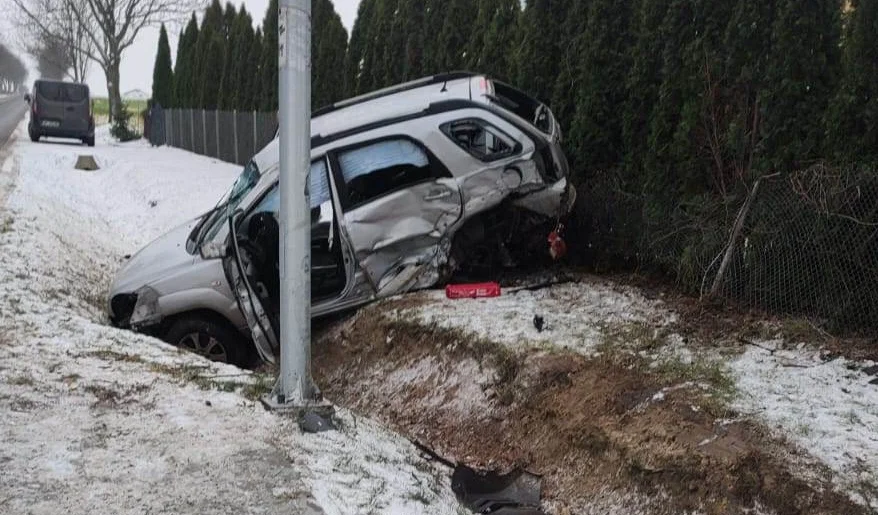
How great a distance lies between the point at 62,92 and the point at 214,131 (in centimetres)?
581

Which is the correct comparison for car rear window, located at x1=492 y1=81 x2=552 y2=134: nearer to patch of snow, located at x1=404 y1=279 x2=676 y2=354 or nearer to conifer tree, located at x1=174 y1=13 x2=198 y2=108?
patch of snow, located at x1=404 y1=279 x2=676 y2=354

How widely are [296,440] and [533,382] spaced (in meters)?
1.75

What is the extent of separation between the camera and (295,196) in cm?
417

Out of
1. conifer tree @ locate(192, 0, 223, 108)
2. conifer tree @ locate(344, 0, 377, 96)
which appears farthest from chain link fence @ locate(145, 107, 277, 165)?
conifer tree @ locate(344, 0, 377, 96)

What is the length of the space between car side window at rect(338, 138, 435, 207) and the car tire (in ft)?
4.87

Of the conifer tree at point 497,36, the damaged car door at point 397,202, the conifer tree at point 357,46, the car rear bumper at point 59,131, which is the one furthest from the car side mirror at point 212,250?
the car rear bumper at point 59,131

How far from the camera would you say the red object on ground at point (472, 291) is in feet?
21.6

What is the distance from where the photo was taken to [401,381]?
5.82 m

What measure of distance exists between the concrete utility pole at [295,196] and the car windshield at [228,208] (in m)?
2.43

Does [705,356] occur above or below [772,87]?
below

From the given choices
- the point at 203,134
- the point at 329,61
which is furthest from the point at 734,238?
the point at 203,134

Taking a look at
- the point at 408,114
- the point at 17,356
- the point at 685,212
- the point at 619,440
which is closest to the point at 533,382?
the point at 619,440

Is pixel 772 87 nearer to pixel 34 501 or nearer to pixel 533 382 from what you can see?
pixel 533 382

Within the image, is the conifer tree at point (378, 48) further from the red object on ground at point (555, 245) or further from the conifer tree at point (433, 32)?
the red object on ground at point (555, 245)
